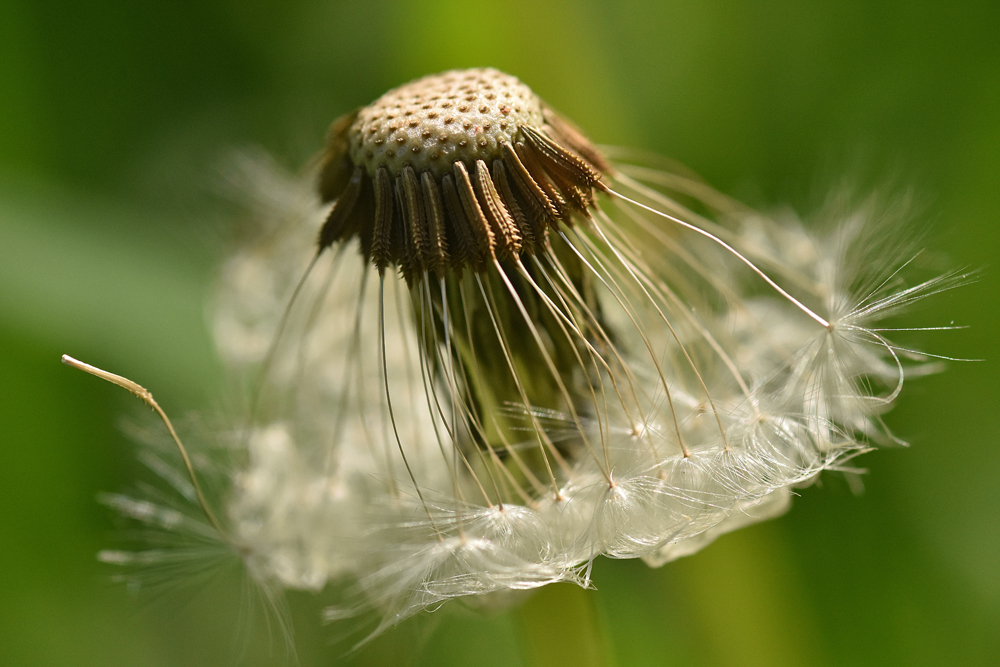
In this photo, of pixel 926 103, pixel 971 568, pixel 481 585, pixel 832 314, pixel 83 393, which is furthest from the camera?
pixel 83 393

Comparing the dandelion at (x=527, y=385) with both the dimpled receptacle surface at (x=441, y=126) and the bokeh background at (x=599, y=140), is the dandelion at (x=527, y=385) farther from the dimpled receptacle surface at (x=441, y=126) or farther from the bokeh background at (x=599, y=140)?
the bokeh background at (x=599, y=140)

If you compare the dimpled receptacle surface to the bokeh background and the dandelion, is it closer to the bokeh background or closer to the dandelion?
the dandelion

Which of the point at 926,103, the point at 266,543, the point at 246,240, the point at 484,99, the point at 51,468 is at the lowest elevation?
the point at 51,468

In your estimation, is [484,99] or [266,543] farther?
[266,543]

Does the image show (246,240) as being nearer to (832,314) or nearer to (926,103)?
(832,314)

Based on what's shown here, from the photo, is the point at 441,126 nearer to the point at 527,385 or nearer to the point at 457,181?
the point at 457,181

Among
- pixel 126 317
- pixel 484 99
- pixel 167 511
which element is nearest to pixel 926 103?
pixel 484 99

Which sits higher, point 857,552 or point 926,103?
point 926,103
